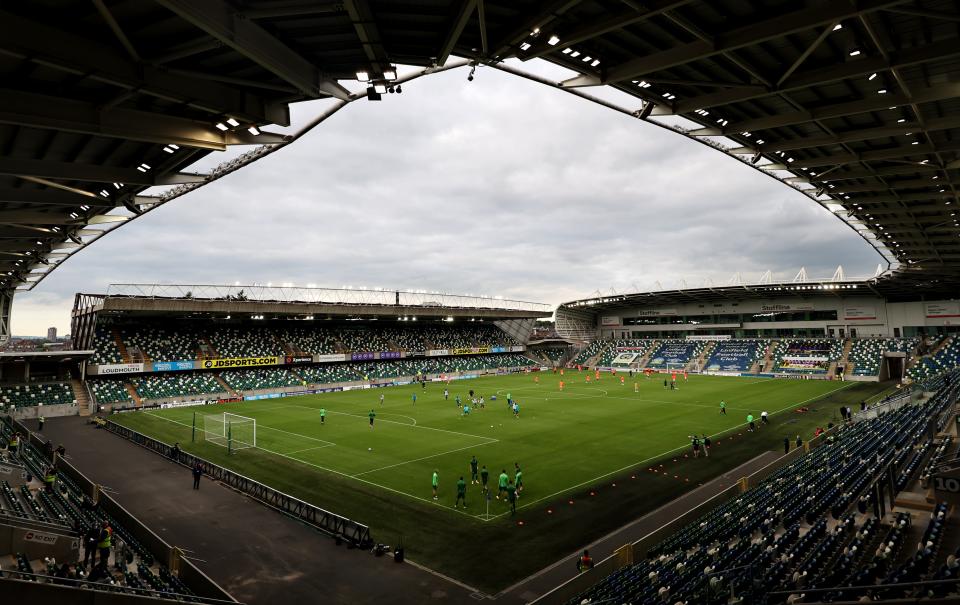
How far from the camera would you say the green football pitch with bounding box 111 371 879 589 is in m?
19.5

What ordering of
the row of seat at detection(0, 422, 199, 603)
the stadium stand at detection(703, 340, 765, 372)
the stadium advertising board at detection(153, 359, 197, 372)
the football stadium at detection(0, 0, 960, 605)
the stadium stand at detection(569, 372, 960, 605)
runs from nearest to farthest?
the football stadium at detection(0, 0, 960, 605), the stadium stand at detection(569, 372, 960, 605), the row of seat at detection(0, 422, 199, 603), the stadium advertising board at detection(153, 359, 197, 372), the stadium stand at detection(703, 340, 765, 372)

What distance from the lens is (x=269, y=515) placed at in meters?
20.2

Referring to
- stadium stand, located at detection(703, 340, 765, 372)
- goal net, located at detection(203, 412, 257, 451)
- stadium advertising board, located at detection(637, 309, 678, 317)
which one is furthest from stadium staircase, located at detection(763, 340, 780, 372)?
goal net, located at detection(203, 412, 257, 451)

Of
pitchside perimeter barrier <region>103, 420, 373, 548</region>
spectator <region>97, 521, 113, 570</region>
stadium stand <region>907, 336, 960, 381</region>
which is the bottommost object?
pitchside perimeter barrier <region>103, 420, 373, 548</region>

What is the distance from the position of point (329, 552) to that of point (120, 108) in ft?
45.2

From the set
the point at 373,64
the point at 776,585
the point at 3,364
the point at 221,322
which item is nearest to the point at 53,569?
the point at 373,64

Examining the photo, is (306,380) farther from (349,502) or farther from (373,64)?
(373,64)

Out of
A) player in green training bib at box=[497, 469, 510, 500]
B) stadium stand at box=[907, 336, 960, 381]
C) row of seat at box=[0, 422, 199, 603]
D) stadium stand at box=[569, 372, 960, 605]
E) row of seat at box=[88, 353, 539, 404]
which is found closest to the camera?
stadium stand at box=[569, 372, 960, 605]

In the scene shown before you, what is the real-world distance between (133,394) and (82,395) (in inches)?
159

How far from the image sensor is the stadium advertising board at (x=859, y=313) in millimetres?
72750

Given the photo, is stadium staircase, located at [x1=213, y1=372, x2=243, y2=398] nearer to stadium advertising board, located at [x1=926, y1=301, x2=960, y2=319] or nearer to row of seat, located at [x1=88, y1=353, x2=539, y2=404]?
row of seat, located at [x1=88, y1=353, x2=539, y2=404]

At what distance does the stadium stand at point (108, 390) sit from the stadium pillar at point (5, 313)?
895cm

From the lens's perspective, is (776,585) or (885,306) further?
(885,306)

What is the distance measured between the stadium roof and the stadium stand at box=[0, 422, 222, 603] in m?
8.71
